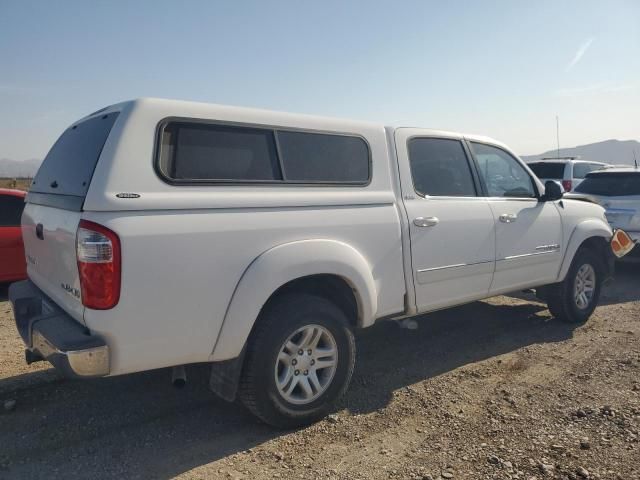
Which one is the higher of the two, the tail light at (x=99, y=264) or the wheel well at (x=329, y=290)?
the tail light at (x=99, y=264)

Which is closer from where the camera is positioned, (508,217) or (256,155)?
(256,155)

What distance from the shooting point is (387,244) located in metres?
3.66

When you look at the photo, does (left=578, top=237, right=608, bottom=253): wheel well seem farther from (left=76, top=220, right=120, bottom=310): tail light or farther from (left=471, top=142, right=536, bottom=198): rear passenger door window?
(left=76, top=220, right=120, bottom=310): tail light

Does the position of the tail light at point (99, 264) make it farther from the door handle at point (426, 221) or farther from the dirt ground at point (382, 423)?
the door handle at point (426, 221)

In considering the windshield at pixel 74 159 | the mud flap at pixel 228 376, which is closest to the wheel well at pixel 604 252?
the mud flap at pixel 228 376

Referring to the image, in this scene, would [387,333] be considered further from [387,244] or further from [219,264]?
[219,264]

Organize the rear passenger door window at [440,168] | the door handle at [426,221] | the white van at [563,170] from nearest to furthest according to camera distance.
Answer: the door handle at [426,221] → the rear passenger door window at [440,168] → the white van at [563,170]

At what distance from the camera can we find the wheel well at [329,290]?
131 inches

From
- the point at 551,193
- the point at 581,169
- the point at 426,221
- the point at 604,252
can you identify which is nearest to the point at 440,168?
the point at 426,221

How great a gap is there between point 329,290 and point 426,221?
954mm

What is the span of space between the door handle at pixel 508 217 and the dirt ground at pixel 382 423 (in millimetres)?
1197

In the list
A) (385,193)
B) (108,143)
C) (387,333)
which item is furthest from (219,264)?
(387,333)

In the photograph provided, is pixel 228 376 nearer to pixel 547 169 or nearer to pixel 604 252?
pixel 604 252

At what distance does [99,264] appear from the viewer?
8.32 feet
